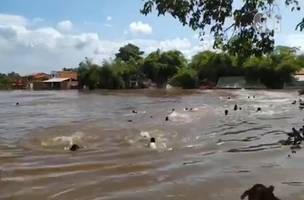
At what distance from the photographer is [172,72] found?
9206 centimetres

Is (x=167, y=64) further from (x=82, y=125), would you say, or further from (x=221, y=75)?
→ (x=82, y=125)

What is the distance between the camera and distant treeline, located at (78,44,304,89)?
81125 millimetres

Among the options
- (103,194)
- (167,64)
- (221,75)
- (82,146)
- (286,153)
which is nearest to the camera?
(103,194)

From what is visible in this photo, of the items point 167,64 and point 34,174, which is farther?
point 167,64

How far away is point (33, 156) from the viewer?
54.6ft

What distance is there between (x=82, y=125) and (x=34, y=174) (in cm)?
1236

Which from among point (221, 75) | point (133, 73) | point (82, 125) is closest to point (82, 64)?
point (133, 73)

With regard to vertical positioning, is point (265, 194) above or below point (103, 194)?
above

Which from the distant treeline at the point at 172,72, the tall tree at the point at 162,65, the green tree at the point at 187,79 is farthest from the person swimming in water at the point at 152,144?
the tall tree at the point at 162,65

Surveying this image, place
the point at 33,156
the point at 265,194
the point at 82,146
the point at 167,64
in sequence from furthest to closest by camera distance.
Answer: the point at 167,64
the point at 82,146
the point at 33,156
the point at 265,194

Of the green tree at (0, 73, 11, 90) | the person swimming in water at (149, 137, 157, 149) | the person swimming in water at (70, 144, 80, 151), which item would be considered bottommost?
the person swimming in water at (70, 144, 80, 151)

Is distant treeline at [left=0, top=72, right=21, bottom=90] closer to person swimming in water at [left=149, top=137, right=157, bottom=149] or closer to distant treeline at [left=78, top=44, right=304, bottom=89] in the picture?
distant treeline at [left=78, top=44, right=304, bottom=89]

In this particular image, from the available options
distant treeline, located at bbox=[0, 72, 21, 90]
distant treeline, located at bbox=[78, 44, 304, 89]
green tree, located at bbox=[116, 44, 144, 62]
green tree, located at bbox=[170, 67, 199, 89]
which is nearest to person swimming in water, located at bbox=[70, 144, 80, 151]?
distant treeline, located at bbox=[78, 44, 304, 89]

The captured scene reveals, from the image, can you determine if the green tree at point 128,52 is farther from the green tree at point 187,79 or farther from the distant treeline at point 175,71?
the green tree at point 187,79
